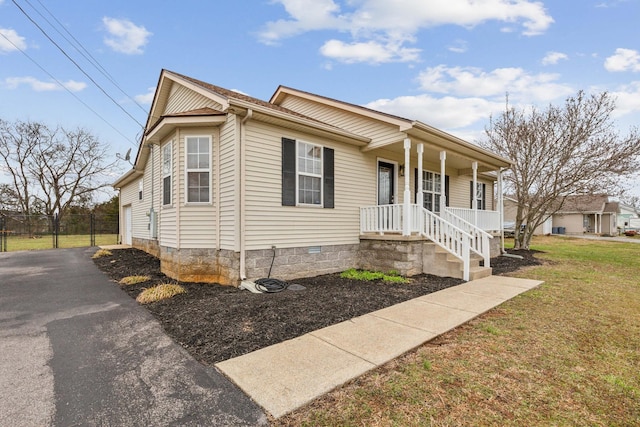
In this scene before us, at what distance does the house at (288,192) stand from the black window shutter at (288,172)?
23 mm

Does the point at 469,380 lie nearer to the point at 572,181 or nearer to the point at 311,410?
the point at 311,410

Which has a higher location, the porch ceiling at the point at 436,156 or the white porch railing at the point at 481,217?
the porch ceiling at the point at 436,156

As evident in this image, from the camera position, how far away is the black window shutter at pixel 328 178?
7.26 m


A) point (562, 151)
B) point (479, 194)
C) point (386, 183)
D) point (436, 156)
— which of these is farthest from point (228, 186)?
point (562, 151)

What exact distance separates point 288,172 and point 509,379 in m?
5.31

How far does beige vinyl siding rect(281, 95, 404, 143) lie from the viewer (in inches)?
293

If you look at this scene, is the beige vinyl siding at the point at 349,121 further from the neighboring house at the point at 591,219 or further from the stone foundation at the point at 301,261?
the neighboring house at the point at 591,219

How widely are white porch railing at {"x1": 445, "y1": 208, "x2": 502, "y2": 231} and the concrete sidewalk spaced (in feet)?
15.2

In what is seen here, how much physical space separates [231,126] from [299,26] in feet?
22.3

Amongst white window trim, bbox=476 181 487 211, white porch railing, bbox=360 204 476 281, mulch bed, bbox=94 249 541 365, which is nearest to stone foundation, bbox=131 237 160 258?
mulch bed, bbox=94 249 541 365

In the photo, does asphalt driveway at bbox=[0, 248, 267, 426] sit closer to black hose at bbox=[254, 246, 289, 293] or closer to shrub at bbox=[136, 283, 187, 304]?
shrub at bbox=[136, 283, 187, 304]

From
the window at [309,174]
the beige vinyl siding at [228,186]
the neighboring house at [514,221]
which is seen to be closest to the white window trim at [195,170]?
the beige vinyl siding at [228,186]

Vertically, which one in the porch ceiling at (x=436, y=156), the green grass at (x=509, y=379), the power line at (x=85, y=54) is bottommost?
the green grass at (x=509, y=379)

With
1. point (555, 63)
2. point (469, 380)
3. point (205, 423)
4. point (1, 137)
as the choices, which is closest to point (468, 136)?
point (555, 63)
